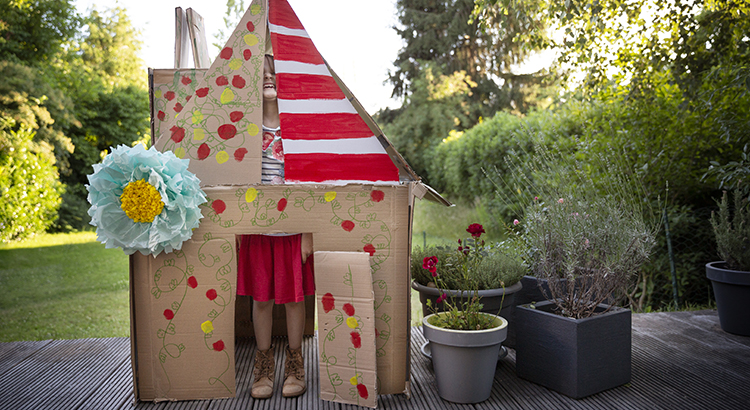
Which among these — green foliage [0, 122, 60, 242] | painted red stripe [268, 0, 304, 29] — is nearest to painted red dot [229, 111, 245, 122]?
painted red stripe [268, 0, 304, 29]

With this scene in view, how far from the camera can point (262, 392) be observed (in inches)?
89.1

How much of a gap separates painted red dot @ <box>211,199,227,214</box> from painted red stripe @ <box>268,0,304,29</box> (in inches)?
36.9

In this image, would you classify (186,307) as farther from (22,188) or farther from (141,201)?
(22,188)

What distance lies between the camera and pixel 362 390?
216cm

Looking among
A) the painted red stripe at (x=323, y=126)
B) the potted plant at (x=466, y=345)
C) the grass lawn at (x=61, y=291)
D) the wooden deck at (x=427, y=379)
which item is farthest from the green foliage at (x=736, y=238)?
the grass lawn at (x=61, y=291)

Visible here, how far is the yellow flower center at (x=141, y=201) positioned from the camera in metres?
1.88

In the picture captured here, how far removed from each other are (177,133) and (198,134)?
0.10m

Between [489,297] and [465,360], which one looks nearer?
[465,360]

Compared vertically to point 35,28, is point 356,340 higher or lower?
lower

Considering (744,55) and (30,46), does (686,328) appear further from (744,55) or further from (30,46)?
(30,46)

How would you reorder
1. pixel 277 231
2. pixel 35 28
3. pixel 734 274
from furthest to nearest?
pixel 35 28
pixel 734 274
pixel 277 231

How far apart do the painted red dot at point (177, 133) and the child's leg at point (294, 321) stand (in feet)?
3.11

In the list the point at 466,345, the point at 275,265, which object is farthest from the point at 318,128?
the point at 466,345

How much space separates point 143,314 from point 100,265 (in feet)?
16.7
